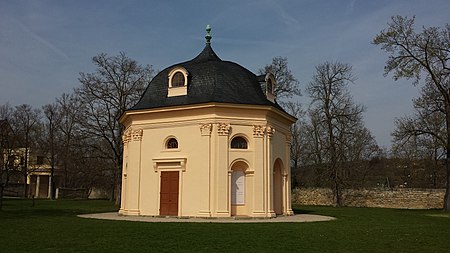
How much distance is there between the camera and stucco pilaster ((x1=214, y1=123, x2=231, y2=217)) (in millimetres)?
22438

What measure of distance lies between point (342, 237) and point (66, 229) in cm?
939

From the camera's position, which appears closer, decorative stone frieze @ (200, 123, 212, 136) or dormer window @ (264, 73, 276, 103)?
decorative stone frieze @ (200, 123, 212, 136)

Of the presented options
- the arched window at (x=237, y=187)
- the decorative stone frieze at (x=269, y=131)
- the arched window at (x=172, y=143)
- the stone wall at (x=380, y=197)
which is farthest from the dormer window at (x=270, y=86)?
the stone wall at (x=380, y=197)

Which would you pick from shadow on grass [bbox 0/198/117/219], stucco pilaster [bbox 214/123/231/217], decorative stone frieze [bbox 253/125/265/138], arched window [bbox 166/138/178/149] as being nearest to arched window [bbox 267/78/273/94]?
decorative stone frieze [bbox 253/125/265/138]

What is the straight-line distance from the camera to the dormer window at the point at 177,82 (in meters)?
24.6

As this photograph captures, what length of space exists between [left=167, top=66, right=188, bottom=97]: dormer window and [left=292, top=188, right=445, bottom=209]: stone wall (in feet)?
84.2

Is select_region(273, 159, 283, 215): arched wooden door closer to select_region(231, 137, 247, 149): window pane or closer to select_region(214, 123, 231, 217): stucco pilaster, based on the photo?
select_region(231, 137, 247, 149): window pane

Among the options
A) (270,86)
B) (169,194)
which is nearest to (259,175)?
(169,194)

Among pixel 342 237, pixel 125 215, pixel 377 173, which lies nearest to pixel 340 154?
pixel 377 173

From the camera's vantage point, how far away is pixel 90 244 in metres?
12.0

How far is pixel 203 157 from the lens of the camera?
23.1 meters

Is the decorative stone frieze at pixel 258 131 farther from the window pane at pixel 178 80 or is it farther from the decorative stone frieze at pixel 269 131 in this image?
the window pane at pixel 178 80

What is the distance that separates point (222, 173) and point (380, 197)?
2479 centimetres

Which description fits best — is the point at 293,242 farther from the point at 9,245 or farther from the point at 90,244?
the point at 9,245
